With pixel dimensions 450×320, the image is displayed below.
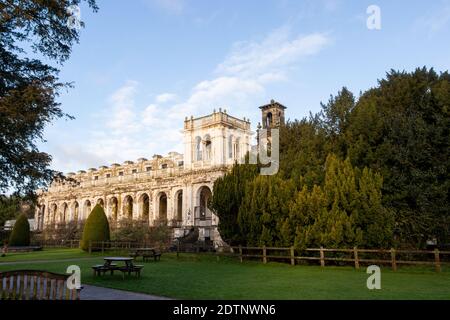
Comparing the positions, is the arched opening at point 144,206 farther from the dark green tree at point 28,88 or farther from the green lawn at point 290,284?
the dark green tree at point 28,88

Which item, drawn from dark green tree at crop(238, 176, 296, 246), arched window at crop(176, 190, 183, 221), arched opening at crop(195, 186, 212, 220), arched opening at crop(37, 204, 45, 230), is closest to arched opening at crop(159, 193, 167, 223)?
arched window at crop(176, 190, 183, 221)

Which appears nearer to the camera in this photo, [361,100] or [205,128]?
[361,100]

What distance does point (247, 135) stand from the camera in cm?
4066

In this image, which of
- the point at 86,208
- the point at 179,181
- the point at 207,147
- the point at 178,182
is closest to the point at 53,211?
the point at 86,208

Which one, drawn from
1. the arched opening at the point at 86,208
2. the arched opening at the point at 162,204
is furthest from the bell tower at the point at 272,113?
the arched opening at the point at 86,208

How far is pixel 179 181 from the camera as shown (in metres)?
41.3

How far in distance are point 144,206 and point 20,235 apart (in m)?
13.3

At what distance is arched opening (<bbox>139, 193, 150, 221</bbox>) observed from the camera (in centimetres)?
4556

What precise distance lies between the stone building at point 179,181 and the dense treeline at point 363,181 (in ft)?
46.3

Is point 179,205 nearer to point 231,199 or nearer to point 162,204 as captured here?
point 162,204

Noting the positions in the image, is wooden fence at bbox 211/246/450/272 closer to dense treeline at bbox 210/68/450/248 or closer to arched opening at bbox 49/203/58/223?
dense treeline at bbox 210/68/450/248
